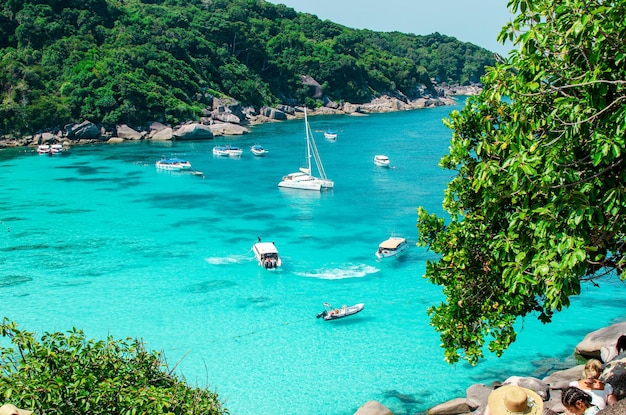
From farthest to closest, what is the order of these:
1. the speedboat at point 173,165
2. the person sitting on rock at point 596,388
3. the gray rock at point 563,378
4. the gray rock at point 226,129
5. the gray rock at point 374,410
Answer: the gray rock at point 226,129, the speedboat at point 173,165, the gray rock at point 563,378, the gray rock at point 374,410, the person sitting on rock at point 596,388

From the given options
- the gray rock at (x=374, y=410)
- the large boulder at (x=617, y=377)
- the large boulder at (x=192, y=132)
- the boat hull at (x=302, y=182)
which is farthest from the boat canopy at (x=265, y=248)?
the large boulder at (x=192, y=132)

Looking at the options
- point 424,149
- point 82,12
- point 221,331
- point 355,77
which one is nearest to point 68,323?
point 221,331

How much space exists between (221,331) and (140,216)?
25468 mm

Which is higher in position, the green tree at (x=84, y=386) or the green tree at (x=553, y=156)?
the green tree at (x=553, y=156)

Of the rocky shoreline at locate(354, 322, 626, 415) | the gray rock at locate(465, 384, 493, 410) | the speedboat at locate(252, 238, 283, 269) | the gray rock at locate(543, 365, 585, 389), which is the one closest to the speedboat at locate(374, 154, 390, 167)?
the speedboat at locate(252, 238, 283, 269)

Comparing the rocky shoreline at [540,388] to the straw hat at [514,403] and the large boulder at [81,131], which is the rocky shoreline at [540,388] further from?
the large boulder at [81,131]

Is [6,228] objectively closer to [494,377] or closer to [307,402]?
[307,402]

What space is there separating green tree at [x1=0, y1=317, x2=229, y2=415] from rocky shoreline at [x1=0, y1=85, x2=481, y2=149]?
88.3 metres

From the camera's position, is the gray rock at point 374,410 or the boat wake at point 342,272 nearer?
Result: the gray rock at point 374,410

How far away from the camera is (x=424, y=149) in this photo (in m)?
90.4

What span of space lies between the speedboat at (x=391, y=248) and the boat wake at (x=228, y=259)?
975 cm

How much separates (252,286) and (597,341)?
2022 cm

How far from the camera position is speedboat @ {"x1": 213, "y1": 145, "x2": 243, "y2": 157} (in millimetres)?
83375

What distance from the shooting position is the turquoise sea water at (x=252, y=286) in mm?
25828
